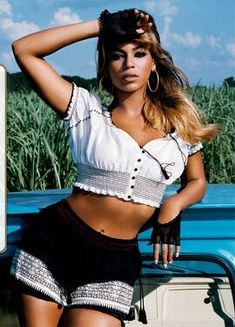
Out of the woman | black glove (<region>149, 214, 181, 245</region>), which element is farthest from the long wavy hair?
black glove (<region>149, 214, 181, 245</region>)

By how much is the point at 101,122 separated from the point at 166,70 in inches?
9.4

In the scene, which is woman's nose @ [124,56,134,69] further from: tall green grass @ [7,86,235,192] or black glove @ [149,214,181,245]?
tall green grass @ [7,86,235,192]

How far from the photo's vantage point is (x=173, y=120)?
2143 millimetres

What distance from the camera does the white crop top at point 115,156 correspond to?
6.74 feet

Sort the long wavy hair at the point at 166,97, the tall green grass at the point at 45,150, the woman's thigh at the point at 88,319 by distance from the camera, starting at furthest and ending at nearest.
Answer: the tall green grass at the point at 45,150 → the long wavy hair at the point at 166,97 → the woman's thigh at the point at 88,319

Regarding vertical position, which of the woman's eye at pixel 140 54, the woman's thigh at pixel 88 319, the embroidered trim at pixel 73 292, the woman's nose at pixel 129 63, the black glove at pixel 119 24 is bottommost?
the woman's thigh at pixel 88 319

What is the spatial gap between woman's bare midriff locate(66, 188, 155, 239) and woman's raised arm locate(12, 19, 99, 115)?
262 millimetres

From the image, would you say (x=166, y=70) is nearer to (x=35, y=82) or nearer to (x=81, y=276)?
(x=35, y=82)

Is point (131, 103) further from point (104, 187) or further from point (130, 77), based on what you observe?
point (104, 187)

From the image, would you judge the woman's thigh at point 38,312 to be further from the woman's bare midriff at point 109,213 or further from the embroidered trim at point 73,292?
the woman's bare midriff at point 109,213

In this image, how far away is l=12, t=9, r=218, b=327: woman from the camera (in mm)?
2059

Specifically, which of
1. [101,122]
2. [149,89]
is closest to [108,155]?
[101,122]

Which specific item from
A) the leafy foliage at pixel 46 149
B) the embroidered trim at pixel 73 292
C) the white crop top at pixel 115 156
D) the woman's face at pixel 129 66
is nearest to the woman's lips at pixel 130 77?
the woman's face at pixel 129 66

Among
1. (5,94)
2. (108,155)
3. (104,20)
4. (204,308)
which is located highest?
(104,20)
